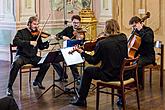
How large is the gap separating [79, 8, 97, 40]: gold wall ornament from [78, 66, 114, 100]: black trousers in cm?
394

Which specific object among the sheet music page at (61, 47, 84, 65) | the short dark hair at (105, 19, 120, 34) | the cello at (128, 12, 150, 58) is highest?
the short dark hair at (105, 19, 120, 34)

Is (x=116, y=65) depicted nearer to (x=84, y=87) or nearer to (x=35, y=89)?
(x=84, y=87)

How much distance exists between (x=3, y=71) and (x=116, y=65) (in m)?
3.84

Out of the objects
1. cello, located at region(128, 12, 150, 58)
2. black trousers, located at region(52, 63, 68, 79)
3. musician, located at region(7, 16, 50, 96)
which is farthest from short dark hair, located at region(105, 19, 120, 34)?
black trousers, located at region(52, 63, 68, 79)

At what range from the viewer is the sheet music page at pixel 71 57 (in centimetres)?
480

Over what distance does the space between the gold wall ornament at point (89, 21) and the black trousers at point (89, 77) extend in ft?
12.9

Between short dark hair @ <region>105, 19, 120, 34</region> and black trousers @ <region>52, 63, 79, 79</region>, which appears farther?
black trousers @ <region>52, 63, 79, 79</region>

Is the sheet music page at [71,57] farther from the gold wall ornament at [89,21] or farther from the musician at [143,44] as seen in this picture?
the gold wall ornament at [89,21]

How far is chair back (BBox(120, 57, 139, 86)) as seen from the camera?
4383mm

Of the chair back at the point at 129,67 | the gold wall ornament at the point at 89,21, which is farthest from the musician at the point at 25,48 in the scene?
the gold wall ornament at the point at 89,21

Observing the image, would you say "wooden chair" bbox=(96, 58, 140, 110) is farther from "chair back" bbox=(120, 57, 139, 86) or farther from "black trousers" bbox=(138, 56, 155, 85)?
"black trousers" bbox=(138, 56, 155, 85)

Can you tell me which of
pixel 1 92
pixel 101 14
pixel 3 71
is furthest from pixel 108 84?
pixel 101 14

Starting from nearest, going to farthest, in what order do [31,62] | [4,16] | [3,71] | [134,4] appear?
[31,62] < [3,71] < [134,4] < [4,16]

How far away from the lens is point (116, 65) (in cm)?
455
